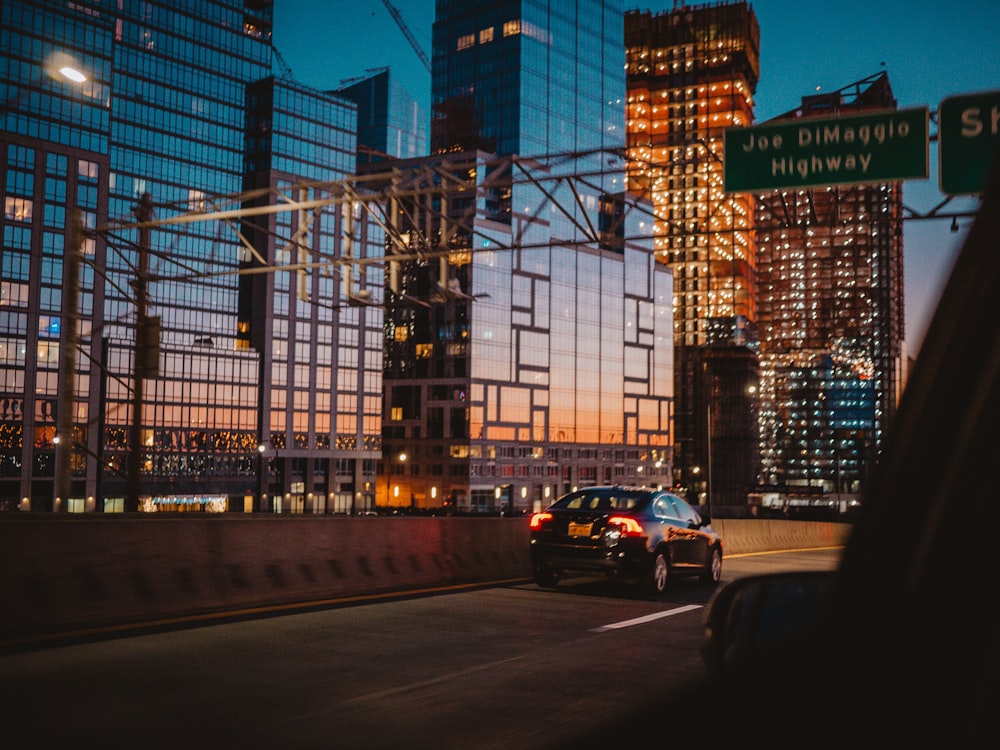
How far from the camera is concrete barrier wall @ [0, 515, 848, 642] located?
10.2 m

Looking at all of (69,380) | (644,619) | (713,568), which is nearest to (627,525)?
(644,619)

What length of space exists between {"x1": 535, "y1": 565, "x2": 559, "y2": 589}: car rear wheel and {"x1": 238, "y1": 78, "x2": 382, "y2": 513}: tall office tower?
10299 cm

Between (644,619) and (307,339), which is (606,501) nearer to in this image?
(644,619)

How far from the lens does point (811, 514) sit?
93188mm

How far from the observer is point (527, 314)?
5758 inches

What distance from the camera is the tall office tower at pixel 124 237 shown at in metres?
98.4

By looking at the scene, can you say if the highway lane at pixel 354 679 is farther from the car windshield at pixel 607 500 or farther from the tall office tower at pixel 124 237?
the tall office tower at pixel 124 237

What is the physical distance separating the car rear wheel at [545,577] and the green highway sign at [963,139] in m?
9.49

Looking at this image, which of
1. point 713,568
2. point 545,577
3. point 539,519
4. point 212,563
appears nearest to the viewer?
point 212,563

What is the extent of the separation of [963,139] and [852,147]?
1953 mm

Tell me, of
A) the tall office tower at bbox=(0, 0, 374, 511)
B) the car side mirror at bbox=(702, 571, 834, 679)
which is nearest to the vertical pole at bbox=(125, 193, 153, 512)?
the car side mirror at bbox=(702, 571, 834, 679)

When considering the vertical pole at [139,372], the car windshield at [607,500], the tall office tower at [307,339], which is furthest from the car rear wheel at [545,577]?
the tall office tower at [307,339]

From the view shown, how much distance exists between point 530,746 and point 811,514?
91729 millimetres

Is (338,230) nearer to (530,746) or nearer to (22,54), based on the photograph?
(22,54)
